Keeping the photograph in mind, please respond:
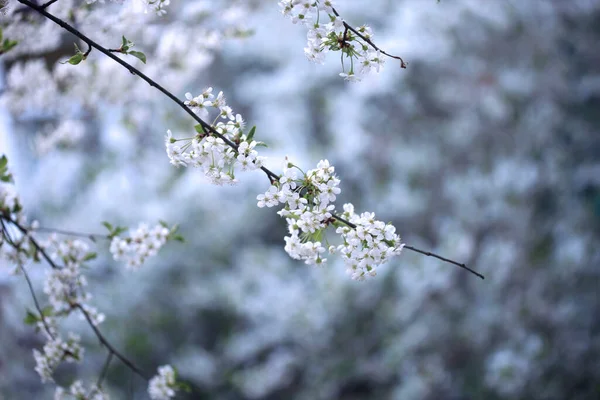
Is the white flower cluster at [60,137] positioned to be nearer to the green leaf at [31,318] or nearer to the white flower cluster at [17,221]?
the white flower cluster at [17,221]

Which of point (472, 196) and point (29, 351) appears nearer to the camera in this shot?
point (29, 351)

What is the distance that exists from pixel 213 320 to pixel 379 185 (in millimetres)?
1095

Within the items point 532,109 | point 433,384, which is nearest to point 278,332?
point 433,384

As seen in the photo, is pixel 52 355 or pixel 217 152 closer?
pixel 217 152

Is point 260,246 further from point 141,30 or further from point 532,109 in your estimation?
point 532,109

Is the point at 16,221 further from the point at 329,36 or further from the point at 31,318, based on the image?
the point at 329,36

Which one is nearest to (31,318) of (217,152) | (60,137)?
(217,152)

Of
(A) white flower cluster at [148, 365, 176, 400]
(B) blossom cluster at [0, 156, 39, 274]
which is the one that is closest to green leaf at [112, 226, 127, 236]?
(B) blossom cluster at [0, 156, 39, 274]

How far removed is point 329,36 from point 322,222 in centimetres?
35

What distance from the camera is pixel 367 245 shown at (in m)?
1.04

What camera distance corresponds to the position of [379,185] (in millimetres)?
2953

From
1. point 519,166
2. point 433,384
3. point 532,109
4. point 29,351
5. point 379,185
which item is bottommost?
point 29,351

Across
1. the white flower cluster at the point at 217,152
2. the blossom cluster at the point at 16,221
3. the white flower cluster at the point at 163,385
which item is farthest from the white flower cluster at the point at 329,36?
the white flower cluster at the point at 163,385

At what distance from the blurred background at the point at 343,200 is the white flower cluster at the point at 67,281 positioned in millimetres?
1060
